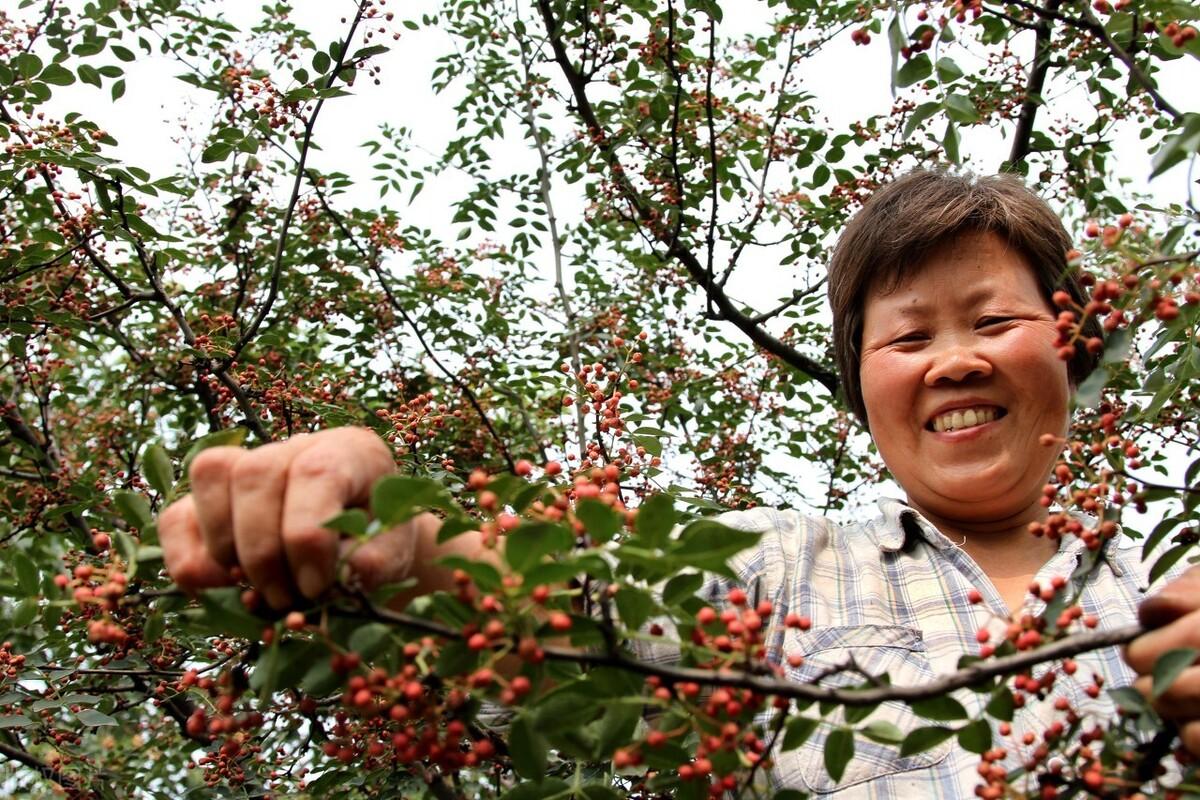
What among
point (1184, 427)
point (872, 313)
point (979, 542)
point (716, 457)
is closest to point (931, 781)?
point (979, 542)

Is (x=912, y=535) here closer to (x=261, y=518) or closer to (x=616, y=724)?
(x=616, y=724)

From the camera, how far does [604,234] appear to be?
589cm

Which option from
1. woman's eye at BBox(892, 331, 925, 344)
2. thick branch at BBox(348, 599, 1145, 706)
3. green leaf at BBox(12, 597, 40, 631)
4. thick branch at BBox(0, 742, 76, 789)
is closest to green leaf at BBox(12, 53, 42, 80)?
thick branch at BBox(0, 742, 76, 789)

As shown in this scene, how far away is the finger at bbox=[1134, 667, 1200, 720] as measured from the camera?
1070mm

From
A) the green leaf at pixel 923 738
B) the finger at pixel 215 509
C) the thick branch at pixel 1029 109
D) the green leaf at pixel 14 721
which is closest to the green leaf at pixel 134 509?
the finger at pixel 215 509

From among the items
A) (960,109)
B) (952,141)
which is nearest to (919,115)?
(960,109)

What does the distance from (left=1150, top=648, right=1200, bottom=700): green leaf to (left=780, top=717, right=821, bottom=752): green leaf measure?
1.15 ft

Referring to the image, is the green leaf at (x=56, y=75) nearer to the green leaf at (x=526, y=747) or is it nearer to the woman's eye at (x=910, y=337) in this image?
the woman's eye at (x=910, y=337)

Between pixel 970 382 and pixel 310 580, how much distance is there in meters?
1.71

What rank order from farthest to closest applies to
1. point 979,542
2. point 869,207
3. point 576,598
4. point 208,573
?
point 869,207
point 979,542
point 576,598
point 208,573

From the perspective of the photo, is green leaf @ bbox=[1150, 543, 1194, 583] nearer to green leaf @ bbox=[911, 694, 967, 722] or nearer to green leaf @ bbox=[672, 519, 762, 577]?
green leaf @ bbox=[911, 694, 967, 722]

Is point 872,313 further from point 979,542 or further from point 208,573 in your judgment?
point 208,573

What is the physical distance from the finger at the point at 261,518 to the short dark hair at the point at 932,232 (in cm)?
174

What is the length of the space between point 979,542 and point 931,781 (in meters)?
0.78
